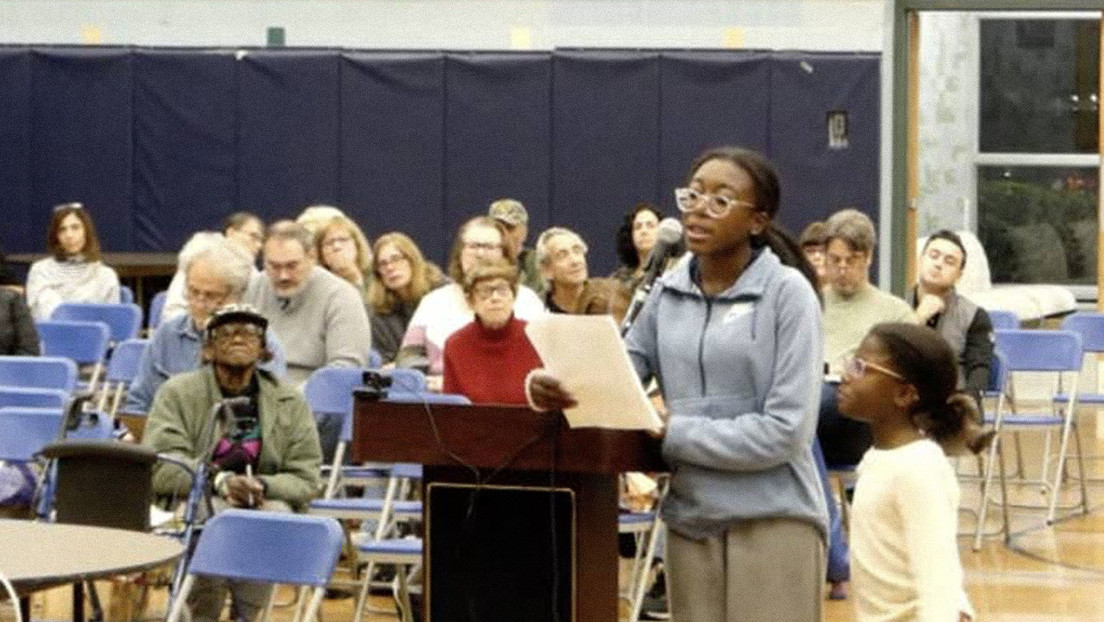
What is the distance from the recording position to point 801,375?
5656 millimetres

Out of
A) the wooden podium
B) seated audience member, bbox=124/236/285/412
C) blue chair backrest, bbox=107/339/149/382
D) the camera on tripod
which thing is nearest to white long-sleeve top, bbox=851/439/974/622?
the wooden podium

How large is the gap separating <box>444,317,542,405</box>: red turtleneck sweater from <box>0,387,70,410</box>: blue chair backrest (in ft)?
5.37

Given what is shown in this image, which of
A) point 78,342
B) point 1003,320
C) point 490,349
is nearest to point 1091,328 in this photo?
point 1003,320

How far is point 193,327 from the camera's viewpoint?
10062mm

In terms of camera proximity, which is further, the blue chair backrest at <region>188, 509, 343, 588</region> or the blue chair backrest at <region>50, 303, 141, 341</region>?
the blue chair backrest at <region>50, 303, 141, 341</region>

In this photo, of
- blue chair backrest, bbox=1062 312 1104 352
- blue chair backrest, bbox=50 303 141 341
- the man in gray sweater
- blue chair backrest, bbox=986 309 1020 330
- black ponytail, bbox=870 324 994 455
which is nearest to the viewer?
black ponytail, bbox=870 324 994 455

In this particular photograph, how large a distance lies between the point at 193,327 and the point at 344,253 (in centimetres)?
266

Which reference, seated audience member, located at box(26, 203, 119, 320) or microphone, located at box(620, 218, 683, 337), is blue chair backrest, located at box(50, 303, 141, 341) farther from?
microphone, located at box(620, 218, 683, 337)

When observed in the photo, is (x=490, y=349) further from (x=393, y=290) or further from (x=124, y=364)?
(x=124, y=364)

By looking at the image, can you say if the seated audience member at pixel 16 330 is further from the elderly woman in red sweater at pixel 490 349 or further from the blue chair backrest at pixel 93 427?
the elderly woman in red sweater at pixel 490 349

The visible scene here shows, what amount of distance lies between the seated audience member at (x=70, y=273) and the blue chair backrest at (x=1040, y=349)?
5.45m

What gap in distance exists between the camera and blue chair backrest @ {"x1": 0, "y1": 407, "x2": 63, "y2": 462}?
945 centimetres

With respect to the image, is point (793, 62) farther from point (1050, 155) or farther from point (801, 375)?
point (801, 375)

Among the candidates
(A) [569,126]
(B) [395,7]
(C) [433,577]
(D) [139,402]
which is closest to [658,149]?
(A) [569,126]
